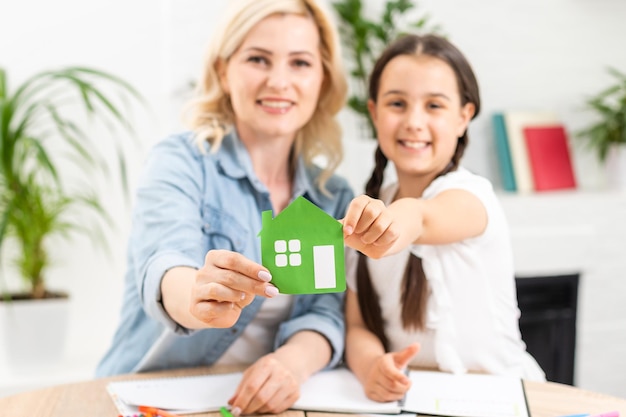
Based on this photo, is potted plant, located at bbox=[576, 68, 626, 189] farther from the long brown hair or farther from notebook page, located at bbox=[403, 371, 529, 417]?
notebook page, located at bbox=[403, 371, 529, 417]

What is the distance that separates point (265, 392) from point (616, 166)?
7.69ft

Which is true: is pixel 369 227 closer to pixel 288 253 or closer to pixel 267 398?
pixel 288 253

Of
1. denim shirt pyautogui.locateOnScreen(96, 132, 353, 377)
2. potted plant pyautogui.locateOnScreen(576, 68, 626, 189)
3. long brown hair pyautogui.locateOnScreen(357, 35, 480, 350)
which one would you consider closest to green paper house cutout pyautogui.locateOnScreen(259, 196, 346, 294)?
denim shirt pyautogui.locateOnScreen(96, 132, 353, 377)

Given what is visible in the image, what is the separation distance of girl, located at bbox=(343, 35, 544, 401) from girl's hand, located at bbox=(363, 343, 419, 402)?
57mm

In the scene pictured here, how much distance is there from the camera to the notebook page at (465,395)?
3.80 feet

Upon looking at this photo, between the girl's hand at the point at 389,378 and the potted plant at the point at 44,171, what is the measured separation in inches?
57.9

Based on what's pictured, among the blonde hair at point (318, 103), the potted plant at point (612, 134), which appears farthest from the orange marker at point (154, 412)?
the potted plant at point (612, 134)

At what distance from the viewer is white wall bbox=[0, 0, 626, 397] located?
107 inches

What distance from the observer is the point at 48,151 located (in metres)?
2.76

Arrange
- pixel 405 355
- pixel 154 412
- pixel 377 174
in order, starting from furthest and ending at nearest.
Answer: pixel 377 174
pixel 405 355
pixel 154 412

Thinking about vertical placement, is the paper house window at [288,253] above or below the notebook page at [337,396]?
above

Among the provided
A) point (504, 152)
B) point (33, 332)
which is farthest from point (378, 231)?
point (504, 152)

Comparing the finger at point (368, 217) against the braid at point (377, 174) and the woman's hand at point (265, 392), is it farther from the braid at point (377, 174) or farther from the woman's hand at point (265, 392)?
the braid at point (377, 174)

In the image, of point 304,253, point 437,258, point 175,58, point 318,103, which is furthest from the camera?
point 175,58
